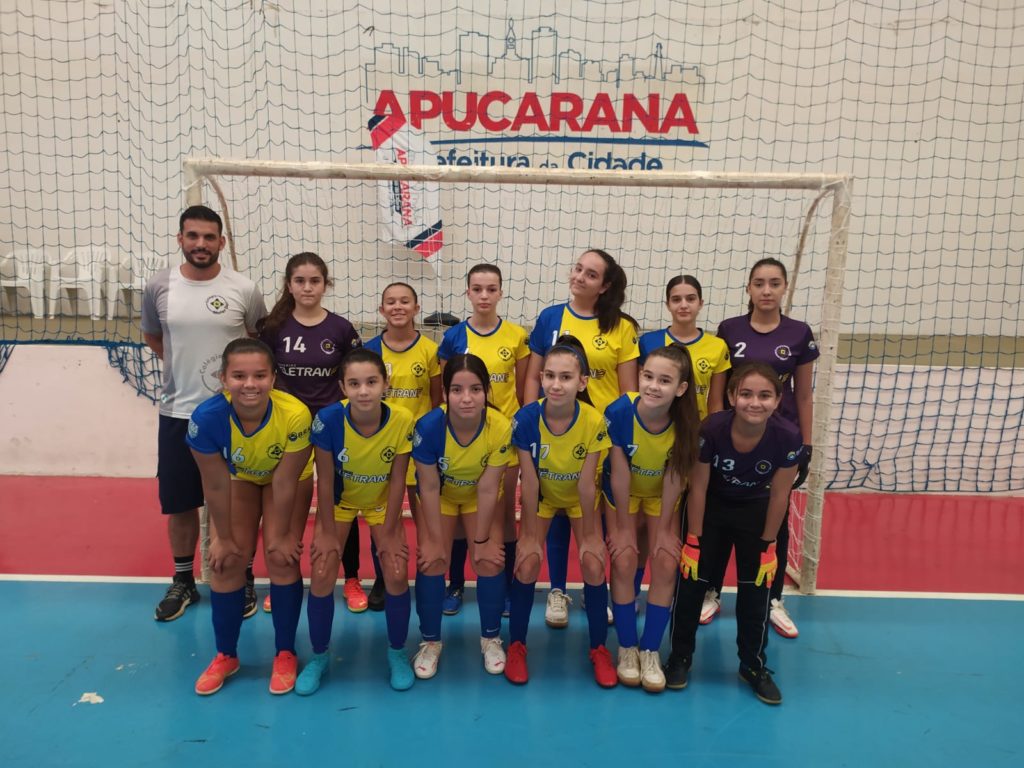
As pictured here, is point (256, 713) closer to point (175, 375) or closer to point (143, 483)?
point (175, 375)

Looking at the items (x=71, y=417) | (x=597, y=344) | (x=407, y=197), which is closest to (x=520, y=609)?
(x=597, y=344)

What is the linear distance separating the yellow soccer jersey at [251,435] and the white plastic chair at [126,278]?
3227 millimetres

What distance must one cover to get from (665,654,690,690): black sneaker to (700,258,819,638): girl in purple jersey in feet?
1.15

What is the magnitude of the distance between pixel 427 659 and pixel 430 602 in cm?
22

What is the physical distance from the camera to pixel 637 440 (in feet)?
7.04

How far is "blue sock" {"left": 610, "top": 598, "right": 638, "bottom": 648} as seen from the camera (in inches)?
86.4

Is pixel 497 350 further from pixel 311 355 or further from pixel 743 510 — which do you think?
pixel 743 510

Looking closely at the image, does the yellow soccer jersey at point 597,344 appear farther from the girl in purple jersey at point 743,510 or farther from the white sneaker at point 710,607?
the white sneaker at point 710,607

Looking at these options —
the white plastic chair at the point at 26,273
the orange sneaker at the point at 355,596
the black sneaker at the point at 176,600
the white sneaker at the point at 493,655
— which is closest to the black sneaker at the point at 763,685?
the white sneaker at the point at 493,655

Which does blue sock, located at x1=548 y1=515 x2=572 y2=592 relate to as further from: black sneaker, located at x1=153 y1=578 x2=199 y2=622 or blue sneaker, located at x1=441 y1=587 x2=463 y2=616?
black sneaker, located at x1=153 y1=578 x2=199 y2=622

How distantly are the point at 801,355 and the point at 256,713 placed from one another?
2.45 meters

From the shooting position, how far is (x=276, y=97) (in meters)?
5.00

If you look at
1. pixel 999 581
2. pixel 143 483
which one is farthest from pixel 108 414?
pixel 999 581

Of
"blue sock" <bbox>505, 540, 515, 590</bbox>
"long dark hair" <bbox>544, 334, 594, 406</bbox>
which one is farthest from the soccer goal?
"blue sock" <bbox>505, 540, 515, 590</bbox>
